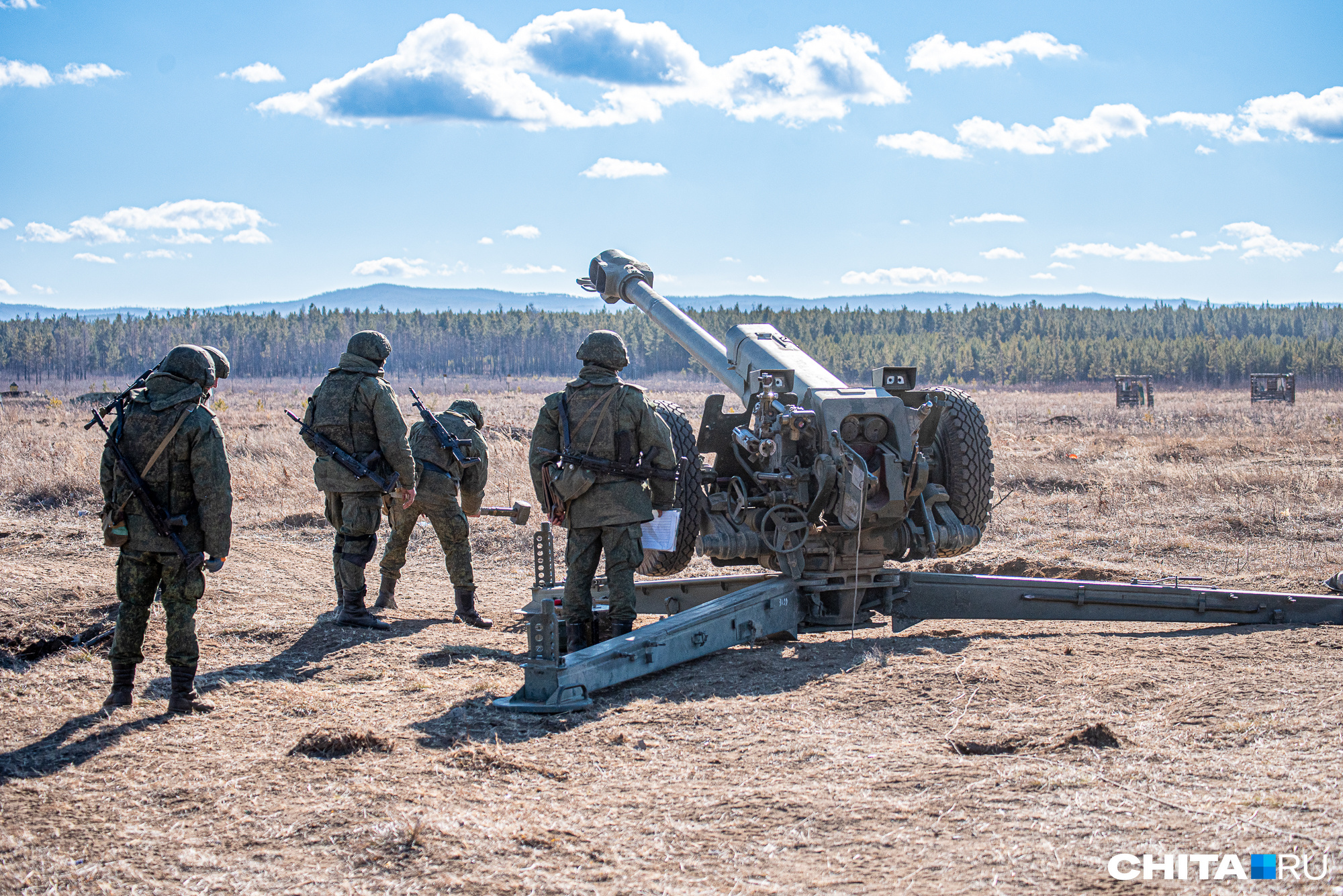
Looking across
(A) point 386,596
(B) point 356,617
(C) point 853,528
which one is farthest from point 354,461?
(C) point 853,528

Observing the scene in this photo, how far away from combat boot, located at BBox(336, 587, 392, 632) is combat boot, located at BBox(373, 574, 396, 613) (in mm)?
766

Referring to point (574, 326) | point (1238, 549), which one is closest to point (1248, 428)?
point (1238, 549)

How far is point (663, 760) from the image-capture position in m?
4.51

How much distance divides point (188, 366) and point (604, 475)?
7.60ft

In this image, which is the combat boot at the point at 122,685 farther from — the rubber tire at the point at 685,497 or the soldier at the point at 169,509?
the rubber tire at the point at 685,497

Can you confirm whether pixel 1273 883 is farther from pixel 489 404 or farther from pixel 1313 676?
pixel 489 404

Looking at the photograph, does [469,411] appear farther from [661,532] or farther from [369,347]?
[661,532]

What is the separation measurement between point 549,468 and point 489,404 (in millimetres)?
35160

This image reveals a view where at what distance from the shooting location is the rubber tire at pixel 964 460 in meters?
7.42

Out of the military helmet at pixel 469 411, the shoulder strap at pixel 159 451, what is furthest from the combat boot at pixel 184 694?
the military helmet at pixel 469 411

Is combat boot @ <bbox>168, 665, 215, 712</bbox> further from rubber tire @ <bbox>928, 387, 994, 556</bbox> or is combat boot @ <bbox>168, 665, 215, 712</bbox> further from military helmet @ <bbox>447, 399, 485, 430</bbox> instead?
rubber tire @ <bbox>928, 387, 994, 556</bbox>

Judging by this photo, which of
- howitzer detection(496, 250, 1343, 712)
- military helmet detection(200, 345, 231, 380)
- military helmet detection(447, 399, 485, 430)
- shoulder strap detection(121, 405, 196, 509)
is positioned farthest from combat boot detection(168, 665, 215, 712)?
military helmet detection(447, 399, 485, 430)

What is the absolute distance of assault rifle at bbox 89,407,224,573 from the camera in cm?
520

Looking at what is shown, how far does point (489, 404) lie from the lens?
41.0 m
